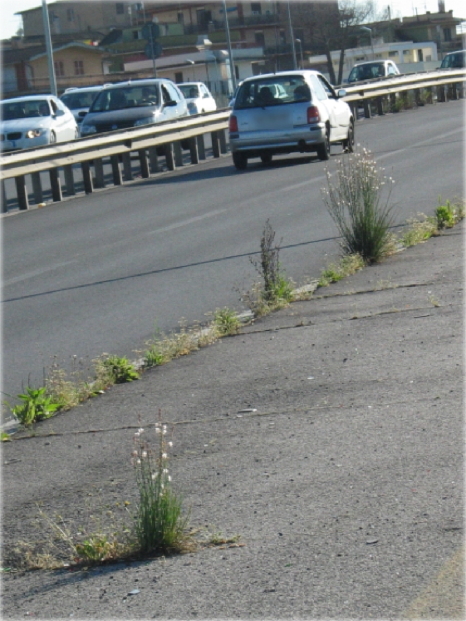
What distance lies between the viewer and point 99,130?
1024 inches

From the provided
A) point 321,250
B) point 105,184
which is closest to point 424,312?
point 321,250

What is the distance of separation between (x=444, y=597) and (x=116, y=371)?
4088 mm

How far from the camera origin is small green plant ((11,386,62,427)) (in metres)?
6.57

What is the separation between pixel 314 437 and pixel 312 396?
33.4 inches

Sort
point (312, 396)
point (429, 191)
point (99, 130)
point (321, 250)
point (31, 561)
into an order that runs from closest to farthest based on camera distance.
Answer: point (31, 561)
point (312, 396)
point (321, 250)
point (429, 191)
point (99, 130)

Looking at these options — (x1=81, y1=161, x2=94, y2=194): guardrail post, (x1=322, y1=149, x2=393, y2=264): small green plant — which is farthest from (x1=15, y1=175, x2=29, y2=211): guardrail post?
(x1=322, y1=149, x2=393, y2=264): small green plant

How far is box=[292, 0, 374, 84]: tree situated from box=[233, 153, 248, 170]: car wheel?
66.1m

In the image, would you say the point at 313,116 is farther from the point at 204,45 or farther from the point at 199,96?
the point at 204,45

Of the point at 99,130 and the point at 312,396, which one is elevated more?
the point at 99,130

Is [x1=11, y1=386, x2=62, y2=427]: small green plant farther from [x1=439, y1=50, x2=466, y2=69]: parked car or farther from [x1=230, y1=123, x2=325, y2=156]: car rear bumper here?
[x1=439, y1=50, x2=466, y2=69]: parked car

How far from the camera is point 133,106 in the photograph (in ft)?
86.5

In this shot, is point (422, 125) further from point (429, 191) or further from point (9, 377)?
point (9, 377)

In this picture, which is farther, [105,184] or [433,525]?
[105,184]

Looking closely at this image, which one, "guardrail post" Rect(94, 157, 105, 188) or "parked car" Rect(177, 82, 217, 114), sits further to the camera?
"parked car" Rect(177, 82, 217, 114)
